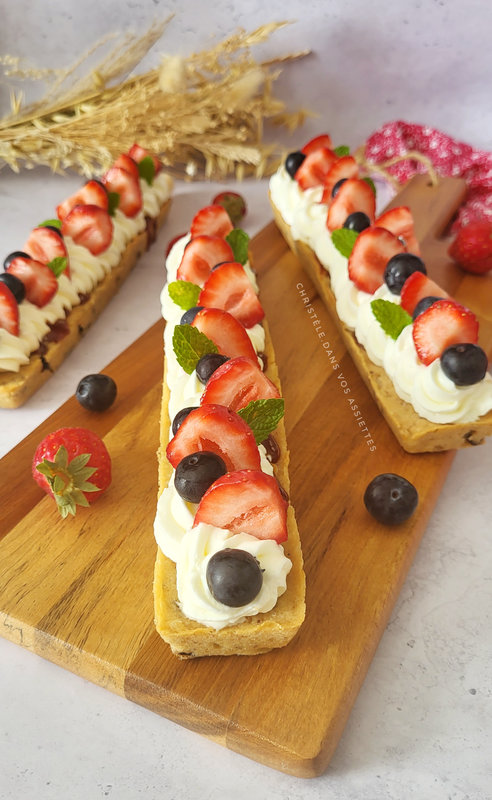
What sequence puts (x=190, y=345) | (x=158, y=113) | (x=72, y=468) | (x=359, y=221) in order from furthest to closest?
(x=158, y=113), (x=359, y=221), (x=190, y=345), (x=72, y=468)

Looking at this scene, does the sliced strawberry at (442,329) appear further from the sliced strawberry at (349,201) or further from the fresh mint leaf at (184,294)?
the sliced strawberry at (349,201)

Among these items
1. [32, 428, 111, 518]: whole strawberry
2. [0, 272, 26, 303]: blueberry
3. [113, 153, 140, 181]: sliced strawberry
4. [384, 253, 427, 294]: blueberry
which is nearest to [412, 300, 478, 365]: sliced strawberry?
[384, 253, 427, 294]: blueberry

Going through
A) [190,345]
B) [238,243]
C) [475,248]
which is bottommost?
[475,248]

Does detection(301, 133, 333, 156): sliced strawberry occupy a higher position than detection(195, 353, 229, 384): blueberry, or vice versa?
detection(195, 353, 229, 384): blueberry

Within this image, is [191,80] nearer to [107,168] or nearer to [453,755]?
[107,168]

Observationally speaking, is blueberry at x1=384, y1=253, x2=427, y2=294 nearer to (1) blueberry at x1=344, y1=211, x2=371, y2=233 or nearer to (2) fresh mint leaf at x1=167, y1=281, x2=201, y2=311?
(1) blueberry at x1=344, y1=211, x2=371, y2=233

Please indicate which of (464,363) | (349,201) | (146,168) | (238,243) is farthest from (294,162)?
(464,363)

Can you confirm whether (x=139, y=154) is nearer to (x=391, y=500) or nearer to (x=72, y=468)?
(x=72, y=468)
